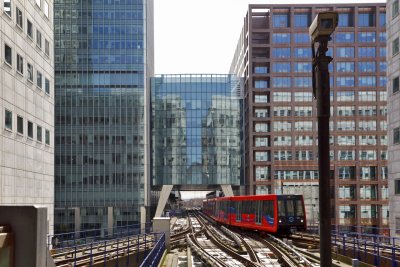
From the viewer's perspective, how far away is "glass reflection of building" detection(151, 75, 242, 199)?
109 meters

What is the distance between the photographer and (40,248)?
8.64 meters

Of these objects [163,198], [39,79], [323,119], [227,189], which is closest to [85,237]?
[323,119]

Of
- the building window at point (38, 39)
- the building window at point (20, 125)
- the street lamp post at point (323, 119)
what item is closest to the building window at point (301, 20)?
the building window at point (38, 39)

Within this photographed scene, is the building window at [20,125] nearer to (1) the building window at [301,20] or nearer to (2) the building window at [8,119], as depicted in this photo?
(2) the building window at [8,119]

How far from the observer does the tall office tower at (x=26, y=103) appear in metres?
39.4

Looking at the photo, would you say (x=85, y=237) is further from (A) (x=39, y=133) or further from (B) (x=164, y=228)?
(A) (x=39, y=133)

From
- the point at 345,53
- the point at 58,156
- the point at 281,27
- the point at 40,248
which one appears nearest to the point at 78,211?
the point at 58,156

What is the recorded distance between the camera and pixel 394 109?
47.0m

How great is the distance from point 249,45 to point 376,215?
42.8 m

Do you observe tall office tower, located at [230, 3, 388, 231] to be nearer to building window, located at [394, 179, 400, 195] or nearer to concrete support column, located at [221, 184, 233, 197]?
concrete support column, located at [221, 184, 233, 197]

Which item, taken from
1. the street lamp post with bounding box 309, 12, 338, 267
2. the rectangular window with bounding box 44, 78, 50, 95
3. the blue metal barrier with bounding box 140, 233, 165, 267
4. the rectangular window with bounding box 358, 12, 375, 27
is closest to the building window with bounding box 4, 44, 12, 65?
the rectangular window with bounding box 44, 78, 50, 95

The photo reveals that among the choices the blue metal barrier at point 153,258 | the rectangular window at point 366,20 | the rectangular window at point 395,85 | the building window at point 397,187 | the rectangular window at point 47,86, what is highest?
the rectangular window at point 366,20

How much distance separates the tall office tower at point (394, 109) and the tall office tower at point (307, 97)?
200 ft

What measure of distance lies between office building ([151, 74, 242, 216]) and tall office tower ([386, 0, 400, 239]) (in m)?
62.8
